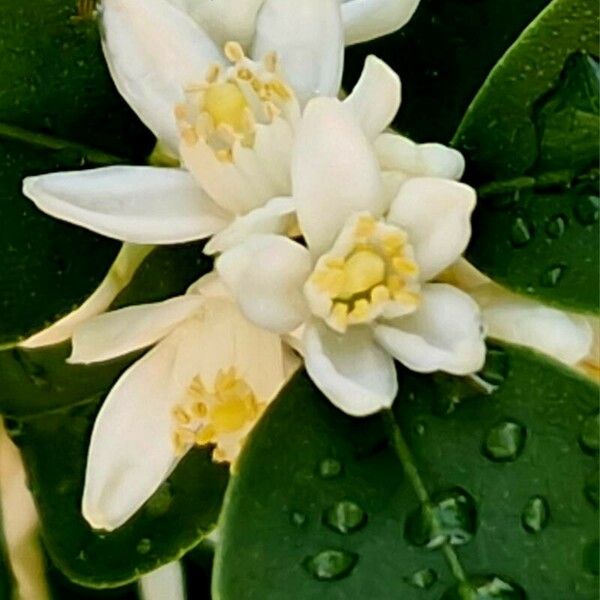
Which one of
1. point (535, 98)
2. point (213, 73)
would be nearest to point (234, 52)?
Answer: point (213, 73)

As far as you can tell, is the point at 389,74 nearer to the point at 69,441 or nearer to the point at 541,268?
the point at 541,268

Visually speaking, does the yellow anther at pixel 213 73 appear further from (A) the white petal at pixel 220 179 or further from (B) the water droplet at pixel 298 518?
(B) the water droplet at pixel 298 518

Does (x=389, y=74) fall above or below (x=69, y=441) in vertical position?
above

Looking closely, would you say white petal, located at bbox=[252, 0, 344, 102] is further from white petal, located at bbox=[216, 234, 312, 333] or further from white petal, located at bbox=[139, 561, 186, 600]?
white petal, located at bbox=[139, 561, 186, 600]

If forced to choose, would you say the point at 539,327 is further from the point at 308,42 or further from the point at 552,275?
the point at 308,42

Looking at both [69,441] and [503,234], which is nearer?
[503,234]

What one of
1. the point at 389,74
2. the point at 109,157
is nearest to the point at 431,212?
the point at 389,74
